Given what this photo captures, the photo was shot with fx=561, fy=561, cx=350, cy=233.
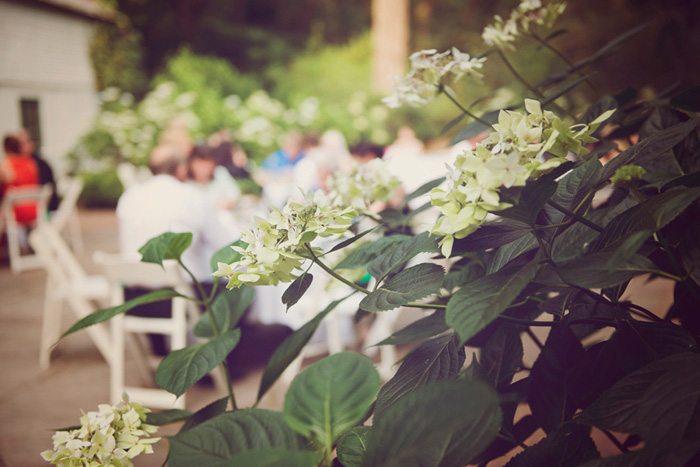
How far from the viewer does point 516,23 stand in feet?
3.26

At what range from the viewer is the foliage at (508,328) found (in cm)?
40

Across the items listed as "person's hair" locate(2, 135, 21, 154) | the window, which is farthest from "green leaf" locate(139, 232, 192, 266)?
the window

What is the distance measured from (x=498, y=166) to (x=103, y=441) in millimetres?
527

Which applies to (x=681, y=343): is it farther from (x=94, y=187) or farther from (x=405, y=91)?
(x=94, y=187)

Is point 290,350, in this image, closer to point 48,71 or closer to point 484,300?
point 484,300

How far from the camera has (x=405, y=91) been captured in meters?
0.87

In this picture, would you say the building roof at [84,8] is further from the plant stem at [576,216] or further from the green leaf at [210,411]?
the plant stem at [576,216]

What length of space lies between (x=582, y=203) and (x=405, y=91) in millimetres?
392

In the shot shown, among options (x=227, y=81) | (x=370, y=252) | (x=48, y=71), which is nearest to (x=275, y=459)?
(x=370, y=252)

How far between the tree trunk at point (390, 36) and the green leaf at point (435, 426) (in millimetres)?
11658

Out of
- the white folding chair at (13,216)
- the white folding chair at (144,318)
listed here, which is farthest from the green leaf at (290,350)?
the white folding chair at (13,216)

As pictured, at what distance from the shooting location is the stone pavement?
2656 mm

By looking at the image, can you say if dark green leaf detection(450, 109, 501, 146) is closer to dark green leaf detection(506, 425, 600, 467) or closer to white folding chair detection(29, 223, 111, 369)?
dark green leaf detection(506, 425, 600, 467)

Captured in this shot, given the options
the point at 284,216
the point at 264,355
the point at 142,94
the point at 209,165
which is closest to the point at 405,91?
the point at 284,216
